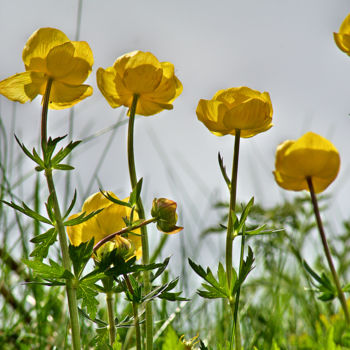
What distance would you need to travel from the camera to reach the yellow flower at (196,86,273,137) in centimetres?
77

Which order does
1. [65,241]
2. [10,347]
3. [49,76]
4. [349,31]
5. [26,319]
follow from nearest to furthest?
[65,241], [49,76], [349,31], [10,347], [26,319]

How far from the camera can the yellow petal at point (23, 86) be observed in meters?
0.74

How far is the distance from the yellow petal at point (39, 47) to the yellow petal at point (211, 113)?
255mm

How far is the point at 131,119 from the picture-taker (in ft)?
2.45

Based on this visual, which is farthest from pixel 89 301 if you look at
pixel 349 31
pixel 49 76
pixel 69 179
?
pixel 69 179

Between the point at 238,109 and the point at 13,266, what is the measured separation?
1.07 m

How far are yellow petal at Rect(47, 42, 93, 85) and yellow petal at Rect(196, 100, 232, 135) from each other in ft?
0.64

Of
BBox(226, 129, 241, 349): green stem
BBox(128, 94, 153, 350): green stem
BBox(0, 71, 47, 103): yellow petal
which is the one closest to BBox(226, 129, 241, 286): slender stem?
BBox(226, 129, 241, 349): green stem

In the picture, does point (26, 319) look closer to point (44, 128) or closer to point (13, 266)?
point (13, 266)

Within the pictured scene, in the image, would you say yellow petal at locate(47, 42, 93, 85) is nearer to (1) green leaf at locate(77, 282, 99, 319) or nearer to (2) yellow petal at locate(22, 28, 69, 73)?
(2) yellow petal at locate(22, 28, 69, 73)

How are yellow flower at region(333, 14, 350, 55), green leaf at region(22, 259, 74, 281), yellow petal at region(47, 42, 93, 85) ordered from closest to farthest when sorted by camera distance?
green leaf at region(22, 259, 74, 281)
yellow petal at region(47, 42, 93, 85)
yellow flower at region(333, 14, 350, 55)

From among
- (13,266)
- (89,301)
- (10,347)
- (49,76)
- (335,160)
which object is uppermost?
(49,76)

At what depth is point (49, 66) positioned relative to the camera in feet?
2.38

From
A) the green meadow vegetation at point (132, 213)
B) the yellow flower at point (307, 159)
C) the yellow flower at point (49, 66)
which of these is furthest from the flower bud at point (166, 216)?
the yellow flower at point (307, 159)
